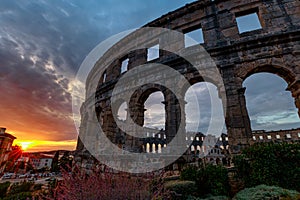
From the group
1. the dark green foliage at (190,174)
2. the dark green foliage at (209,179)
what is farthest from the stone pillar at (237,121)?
the dark green foliage at (190,174)

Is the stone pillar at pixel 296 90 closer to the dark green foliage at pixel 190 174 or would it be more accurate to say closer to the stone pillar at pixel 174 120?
the stone pillar at pixel 174 120

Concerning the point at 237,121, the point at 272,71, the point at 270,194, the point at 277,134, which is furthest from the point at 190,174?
the point at 277,134

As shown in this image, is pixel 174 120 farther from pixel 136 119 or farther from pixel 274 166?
pixel 274 166

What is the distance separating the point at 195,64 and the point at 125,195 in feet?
24.6

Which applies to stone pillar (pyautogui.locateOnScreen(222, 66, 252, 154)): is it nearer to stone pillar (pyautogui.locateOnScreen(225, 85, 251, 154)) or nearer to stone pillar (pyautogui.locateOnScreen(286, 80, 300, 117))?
stone pillar (pyautogui.locateOnScreen(225, 85, 251, 154))

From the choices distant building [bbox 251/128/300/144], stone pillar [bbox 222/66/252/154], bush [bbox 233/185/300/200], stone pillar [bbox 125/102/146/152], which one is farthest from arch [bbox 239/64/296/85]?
distant building [bbox 251/128/300/144]

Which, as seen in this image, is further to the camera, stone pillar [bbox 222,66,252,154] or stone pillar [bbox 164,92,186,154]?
stone pillar [bbox 164,92,186,154]

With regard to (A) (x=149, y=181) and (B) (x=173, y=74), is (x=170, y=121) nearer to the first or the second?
(B) (x=173, y=74)

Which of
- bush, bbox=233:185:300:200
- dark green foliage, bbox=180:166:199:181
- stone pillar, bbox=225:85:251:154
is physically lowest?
bush, bbox=233:185:300:200

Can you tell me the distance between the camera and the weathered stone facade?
713 cm

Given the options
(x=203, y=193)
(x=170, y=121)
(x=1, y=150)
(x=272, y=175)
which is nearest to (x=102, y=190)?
(x=203, y=193)

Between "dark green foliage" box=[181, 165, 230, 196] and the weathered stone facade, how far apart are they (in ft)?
7.99

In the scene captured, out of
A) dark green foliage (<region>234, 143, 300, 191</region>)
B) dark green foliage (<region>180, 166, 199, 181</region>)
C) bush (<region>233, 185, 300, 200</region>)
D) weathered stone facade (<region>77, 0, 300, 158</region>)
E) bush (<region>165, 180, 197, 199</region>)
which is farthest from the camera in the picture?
weathered stone facade (<region>77, 0, 300, 158</region>)

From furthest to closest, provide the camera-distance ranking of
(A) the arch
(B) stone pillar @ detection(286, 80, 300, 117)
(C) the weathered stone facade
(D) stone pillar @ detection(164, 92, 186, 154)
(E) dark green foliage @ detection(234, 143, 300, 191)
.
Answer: (D) stone pillar @ detection(164, 92, 186, 154), (A) the arch, (C) the weathered stone facade, (B) stone pillar @ detection(286, 80, 300, 117), (E) dark green foliage @ detection(234, 143, 300, 191)
